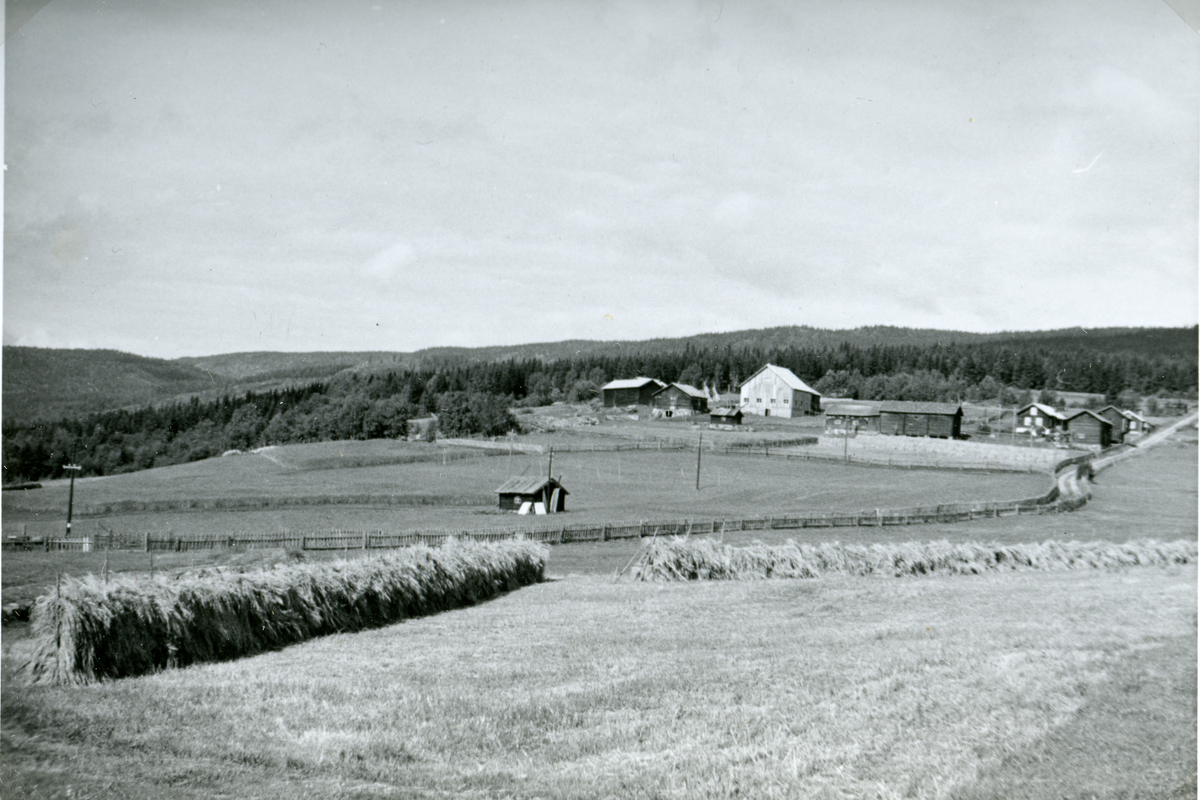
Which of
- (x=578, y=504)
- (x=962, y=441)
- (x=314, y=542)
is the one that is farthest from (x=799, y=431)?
(x=314, y=542)

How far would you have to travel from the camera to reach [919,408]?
3484 inches

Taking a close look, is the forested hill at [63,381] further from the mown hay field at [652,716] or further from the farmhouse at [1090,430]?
the farmhouse at [1090,430]

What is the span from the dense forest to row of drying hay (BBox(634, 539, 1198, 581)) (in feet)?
21.1

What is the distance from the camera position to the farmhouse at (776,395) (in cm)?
11550

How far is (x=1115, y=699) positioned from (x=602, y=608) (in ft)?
30.9

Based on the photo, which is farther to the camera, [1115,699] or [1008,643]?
[1008,643]

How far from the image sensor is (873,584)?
1869 cm

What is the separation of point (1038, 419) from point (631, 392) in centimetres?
6607

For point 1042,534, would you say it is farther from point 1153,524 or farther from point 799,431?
point 799,431

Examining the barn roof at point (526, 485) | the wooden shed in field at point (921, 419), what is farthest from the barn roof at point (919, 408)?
the barn roof at point (526, 485)

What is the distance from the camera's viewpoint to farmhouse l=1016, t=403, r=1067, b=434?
247ft

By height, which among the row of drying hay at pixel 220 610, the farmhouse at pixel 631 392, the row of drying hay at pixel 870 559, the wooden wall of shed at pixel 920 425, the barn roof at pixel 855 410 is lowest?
the row of drying hay at pixel 870 559

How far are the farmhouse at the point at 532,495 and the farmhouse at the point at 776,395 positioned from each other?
71.1 m

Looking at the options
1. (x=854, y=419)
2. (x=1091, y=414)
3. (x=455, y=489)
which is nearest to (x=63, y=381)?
(x=455, y=489)
